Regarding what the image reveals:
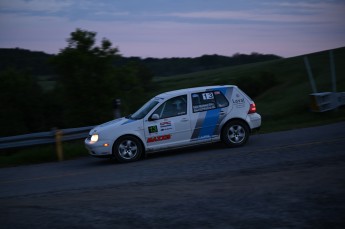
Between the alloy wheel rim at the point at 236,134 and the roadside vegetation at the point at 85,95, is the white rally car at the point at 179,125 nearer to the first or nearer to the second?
the alloy wheel rim at the point at 236,134

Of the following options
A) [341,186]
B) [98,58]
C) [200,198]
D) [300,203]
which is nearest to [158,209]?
[200,198]

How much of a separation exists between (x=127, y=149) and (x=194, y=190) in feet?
13.5

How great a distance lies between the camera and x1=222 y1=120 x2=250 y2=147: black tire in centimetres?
1155

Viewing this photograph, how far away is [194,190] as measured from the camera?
7.27m

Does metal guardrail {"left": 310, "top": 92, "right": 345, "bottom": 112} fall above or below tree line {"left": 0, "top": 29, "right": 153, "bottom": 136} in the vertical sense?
below

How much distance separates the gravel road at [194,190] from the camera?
580cm

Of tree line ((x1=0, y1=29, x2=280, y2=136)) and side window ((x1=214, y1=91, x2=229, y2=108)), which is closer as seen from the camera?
side window ((x1=214, y1=91, x2=229, y2=108))

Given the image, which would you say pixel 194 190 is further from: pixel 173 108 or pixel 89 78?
pixel 89 78

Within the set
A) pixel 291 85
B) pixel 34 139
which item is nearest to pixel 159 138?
pixel 34 139

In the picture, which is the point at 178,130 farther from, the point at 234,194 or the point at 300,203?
the point at 300,203

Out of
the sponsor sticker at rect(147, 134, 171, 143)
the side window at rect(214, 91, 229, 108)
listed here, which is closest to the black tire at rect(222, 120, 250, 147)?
the side window at rect(214, 91, 229, 108)

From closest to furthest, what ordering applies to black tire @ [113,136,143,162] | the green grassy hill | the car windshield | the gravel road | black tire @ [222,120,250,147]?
the gravel road → black tire @ [113,136,143,162] → the car windshield → black tire @ [222,120,250,147] → the green grassy hill

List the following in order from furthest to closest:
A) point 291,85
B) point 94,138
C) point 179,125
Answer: point 291,85
point 179,125
point 94,138

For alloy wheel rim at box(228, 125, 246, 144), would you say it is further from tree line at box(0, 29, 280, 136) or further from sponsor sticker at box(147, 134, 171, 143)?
tree line at box(0, 29, 280, 136)
